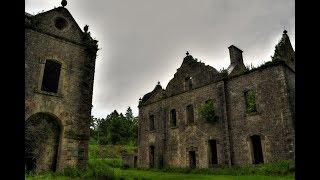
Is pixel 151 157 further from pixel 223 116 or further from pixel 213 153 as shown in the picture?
pixel 223 116

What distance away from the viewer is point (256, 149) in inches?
773

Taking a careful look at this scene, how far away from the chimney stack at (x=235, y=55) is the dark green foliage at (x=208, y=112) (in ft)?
16.2

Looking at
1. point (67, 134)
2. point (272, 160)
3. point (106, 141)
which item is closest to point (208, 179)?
point (272, 160)

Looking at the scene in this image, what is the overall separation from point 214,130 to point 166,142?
565cm

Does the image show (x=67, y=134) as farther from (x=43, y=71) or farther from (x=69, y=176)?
(x=43, y=71)

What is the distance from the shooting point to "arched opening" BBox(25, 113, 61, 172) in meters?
13.9

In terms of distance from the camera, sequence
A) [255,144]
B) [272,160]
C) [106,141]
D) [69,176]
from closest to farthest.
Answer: [69,176] → [272,160] → [255,144] → [106,141]

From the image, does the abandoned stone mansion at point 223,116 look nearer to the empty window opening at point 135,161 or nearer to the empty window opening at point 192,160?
the empty window opening at point 192,160

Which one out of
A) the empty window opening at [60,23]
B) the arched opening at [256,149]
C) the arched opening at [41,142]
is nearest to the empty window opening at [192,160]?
the arched opening at [256,149]

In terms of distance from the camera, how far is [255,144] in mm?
19750

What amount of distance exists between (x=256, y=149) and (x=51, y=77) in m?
14.4

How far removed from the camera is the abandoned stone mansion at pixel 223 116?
61.2ft
